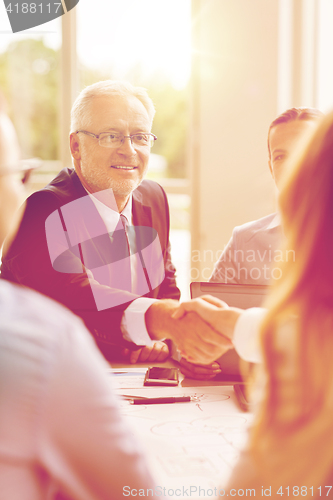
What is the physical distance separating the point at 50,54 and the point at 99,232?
2374 millimetres

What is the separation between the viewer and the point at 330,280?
531mm

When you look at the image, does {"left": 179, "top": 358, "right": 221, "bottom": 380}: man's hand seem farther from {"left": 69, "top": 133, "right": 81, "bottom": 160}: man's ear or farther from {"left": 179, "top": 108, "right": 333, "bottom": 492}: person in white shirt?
{"left": 69, "top": 133, "right": 81, "bottom": 160}: man's ear

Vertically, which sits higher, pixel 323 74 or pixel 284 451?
pixel 323 74

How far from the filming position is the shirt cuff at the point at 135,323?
1.54 metres

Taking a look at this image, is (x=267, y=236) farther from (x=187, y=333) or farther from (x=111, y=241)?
(x=187, y=333)

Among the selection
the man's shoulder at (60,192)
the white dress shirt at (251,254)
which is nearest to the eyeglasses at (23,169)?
the man's shoulder at (60,192)

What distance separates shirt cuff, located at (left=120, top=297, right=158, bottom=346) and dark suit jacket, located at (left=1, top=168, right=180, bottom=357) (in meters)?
0.02

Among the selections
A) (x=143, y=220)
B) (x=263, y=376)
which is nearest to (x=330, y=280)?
(x=263, y=376)

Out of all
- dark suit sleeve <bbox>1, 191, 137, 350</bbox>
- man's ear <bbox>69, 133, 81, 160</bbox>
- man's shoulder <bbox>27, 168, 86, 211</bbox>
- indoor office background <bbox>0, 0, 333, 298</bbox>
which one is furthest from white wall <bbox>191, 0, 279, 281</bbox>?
dark suit sleeve <bbox>1, 191, 137, 350</bbox>

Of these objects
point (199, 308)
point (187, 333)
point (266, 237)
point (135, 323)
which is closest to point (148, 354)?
point (135, 323)

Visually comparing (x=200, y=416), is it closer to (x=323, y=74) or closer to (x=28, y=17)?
(x=323, y=74)

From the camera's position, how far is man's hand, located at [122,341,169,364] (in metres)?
1.61

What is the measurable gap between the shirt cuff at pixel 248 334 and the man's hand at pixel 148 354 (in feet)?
1.96

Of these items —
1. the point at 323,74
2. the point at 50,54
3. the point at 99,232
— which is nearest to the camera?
the point at 99,232
